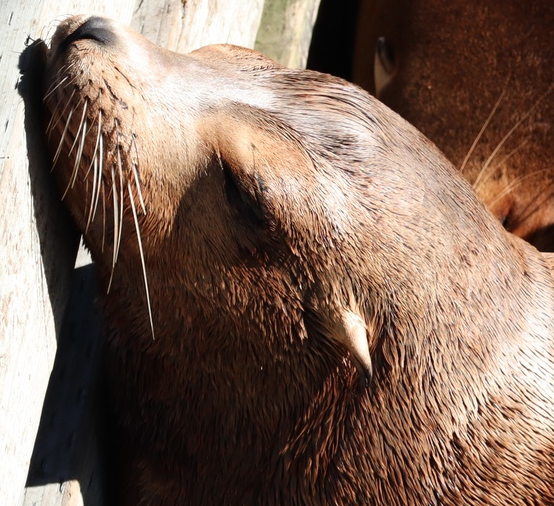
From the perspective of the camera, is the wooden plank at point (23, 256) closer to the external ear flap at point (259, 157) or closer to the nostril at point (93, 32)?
the nostril at point (93, 32)

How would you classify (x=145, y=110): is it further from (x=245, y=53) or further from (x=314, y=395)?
(x=314, y=395)

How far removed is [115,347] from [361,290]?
2.09 feet

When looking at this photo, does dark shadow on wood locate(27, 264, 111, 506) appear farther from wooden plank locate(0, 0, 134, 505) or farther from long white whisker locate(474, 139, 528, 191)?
long white whisker locate(474, 139, 528, 191)

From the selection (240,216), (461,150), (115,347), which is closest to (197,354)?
(115,347)

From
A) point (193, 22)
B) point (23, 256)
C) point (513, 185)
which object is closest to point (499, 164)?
point (513, 185)

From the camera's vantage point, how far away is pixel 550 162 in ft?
13.6

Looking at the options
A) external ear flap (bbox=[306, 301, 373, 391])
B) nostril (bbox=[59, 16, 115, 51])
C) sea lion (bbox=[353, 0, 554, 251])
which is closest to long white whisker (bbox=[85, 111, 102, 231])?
nostril (bbox=[59, 16, 115, 51])

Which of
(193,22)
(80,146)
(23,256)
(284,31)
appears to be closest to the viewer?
(23,256)

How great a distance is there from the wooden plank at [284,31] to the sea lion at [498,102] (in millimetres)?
599

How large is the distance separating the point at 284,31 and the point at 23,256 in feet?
7.87

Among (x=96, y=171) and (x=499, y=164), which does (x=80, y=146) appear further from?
(x=499, y=164)

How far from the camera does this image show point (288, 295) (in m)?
2.30

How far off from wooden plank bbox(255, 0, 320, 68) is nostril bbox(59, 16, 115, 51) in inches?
73.7

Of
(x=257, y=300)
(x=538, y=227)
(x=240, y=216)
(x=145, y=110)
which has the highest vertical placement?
(x=145, y=110)
